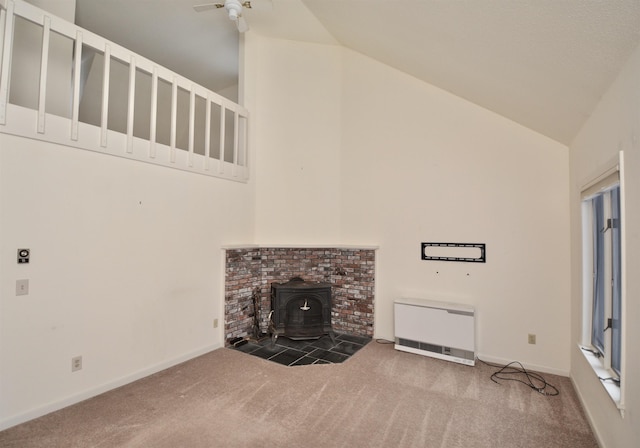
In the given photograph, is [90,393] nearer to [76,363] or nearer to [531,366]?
[76,363]

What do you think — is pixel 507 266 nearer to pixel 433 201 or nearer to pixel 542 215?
pixel 542 215

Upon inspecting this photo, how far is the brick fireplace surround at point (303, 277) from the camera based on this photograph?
4309 mm

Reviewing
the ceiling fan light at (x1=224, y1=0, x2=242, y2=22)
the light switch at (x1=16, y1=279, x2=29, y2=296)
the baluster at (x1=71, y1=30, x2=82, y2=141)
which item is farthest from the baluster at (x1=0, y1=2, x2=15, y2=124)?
the ceiling fan light at (x1=224, y1=0, x2=242, y2=22)

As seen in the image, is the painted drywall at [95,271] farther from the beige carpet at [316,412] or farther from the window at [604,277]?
the window at [604,277]

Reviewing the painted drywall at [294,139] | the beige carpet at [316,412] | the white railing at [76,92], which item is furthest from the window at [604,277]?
the white railing at [76,92]

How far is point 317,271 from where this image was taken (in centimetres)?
490

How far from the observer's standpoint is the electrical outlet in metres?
2.74

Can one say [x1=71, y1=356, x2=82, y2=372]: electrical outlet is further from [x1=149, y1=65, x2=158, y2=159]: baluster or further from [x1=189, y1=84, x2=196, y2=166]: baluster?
[x1=189, y1=84, x2=196, y2=166]: baluster

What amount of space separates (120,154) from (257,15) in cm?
257

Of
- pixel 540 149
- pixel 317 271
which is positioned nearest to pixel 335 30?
pixel 540 149

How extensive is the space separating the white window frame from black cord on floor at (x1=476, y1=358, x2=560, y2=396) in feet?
1.93

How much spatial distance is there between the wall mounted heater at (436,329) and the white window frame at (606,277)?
3.50ft

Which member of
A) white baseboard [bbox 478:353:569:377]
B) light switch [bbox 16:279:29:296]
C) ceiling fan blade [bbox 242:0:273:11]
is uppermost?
ceiling fan blade [bbox 242:0:273:11]

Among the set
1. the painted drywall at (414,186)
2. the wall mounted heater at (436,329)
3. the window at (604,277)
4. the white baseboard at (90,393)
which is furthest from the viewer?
the wall mounted heater at (436,329)
